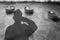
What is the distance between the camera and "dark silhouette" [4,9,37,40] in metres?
1.66

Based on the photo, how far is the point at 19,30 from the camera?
1.77 metres

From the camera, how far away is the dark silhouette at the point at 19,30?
1.66 metres

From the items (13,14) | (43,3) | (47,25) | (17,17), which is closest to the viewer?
(47,25)

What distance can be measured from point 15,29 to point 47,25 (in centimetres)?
54

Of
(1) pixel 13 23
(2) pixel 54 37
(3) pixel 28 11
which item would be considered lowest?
(2) pixel 54 37

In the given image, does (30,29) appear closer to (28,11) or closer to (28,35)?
(28,35)

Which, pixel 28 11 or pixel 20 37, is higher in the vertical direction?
pixel 28 11

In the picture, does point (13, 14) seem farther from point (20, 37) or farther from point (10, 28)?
point (20, 37)

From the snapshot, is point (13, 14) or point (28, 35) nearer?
point (28, 35)

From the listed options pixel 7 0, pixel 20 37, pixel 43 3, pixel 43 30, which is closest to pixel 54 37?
pixel 43 30

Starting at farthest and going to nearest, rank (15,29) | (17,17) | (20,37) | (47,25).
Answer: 1. (17,17)
2. (47,25)
3. (15,29)
4. (20,37)

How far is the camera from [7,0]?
2.78 m

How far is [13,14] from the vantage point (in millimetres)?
2254

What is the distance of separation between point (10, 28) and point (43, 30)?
519 mm
